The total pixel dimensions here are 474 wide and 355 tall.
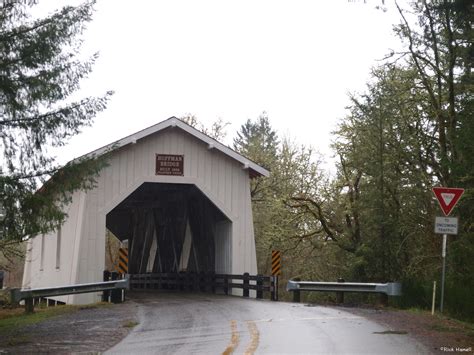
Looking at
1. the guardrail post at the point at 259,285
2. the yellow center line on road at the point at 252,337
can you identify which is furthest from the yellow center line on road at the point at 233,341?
the guardrail post at the point at 259,285

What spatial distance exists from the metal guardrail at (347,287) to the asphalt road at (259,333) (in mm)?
1288

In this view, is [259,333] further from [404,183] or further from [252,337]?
[404,183]

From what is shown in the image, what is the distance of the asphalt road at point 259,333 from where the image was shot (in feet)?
30.4

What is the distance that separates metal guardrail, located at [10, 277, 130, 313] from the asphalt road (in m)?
1.91

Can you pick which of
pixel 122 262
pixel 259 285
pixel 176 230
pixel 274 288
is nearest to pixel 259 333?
pixel 274 288

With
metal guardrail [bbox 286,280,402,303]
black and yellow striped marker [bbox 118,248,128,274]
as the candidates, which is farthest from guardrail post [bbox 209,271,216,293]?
metal guardrail [bbox 286,280,402,303]

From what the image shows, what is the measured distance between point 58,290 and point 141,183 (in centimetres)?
472

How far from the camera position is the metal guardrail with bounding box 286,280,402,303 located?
16.2 metres

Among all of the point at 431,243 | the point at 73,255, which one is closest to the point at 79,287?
the point at 73,255

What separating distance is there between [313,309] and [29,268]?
1720cm

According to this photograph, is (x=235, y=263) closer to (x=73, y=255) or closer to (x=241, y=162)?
(x=241, y=162)

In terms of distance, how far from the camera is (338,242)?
1065 inches

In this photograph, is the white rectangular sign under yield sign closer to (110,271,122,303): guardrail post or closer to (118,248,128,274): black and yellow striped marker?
(110,271,122,303): guardrail post

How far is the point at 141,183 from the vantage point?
20156 millimetres
